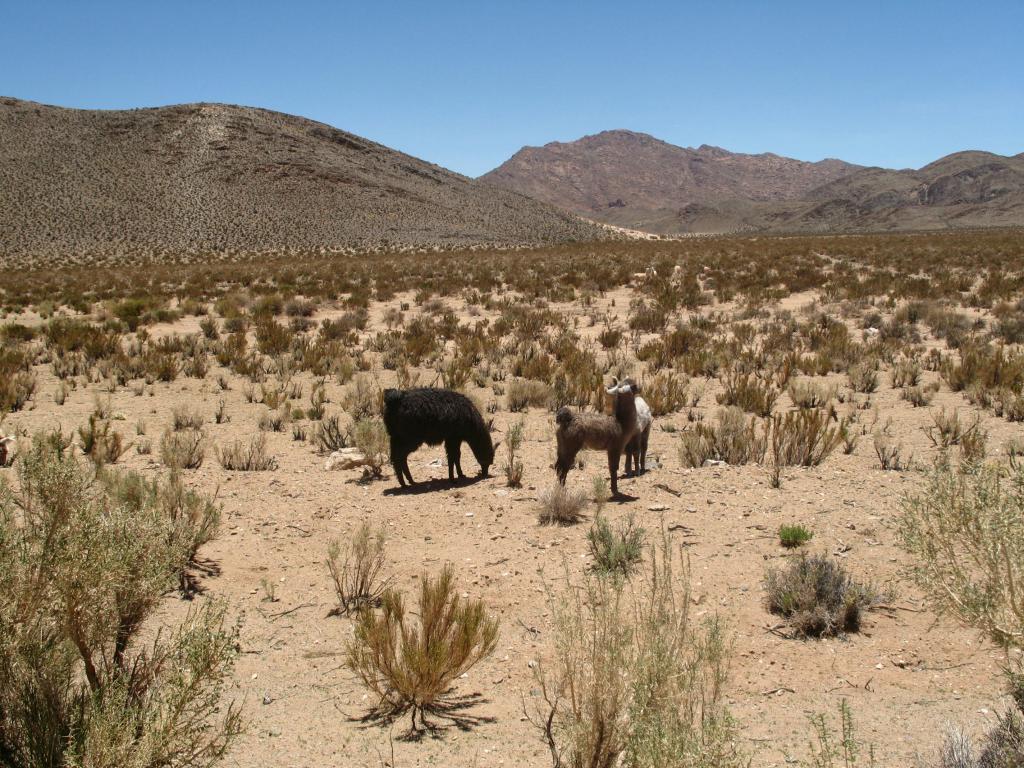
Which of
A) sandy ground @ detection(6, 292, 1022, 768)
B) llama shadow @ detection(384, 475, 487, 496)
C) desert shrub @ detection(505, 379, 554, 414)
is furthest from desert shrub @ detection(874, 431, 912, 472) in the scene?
desert shrub @ detection(505, 379, 554, 414)

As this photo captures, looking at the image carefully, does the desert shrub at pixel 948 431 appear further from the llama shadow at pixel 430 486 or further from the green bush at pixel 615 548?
the llama shadow at pixel 430 486

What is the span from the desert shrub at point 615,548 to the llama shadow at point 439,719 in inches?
58.7

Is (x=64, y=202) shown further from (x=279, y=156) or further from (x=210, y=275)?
(x=210, y=275)

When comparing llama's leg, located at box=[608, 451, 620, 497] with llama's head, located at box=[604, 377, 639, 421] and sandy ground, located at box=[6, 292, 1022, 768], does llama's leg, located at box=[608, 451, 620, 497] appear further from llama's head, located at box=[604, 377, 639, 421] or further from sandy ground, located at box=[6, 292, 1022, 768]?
llama's head, located at box=[604, 377, 639, 421]

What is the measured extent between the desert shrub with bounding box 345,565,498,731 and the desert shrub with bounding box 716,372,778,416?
7.29m

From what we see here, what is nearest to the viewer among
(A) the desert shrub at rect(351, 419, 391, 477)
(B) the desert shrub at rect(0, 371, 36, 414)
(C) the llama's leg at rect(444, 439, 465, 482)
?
(C) the llama's leg at rect(444, 439, 465, 482)

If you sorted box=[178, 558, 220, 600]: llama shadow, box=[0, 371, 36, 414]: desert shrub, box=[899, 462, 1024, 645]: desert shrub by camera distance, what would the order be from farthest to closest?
1. box=[0, 371, 36, 414]: desert shrub
2. box=[178, 558, 220, 600]: llama shadow
3. box=[899, 462, 1024, 645]: desert shrub

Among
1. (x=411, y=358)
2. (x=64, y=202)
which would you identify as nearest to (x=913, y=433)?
(x=411, y=358)

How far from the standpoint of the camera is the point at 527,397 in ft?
37.0

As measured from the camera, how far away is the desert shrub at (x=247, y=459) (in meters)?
8.12

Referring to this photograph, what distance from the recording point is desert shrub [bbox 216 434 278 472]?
26.6 ft

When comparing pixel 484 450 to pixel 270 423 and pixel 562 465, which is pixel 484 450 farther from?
pixel 270 423

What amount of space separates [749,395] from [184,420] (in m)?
7.89

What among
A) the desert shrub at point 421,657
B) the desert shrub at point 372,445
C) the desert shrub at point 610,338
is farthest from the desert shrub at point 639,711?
the desert shrub at point 610,338
